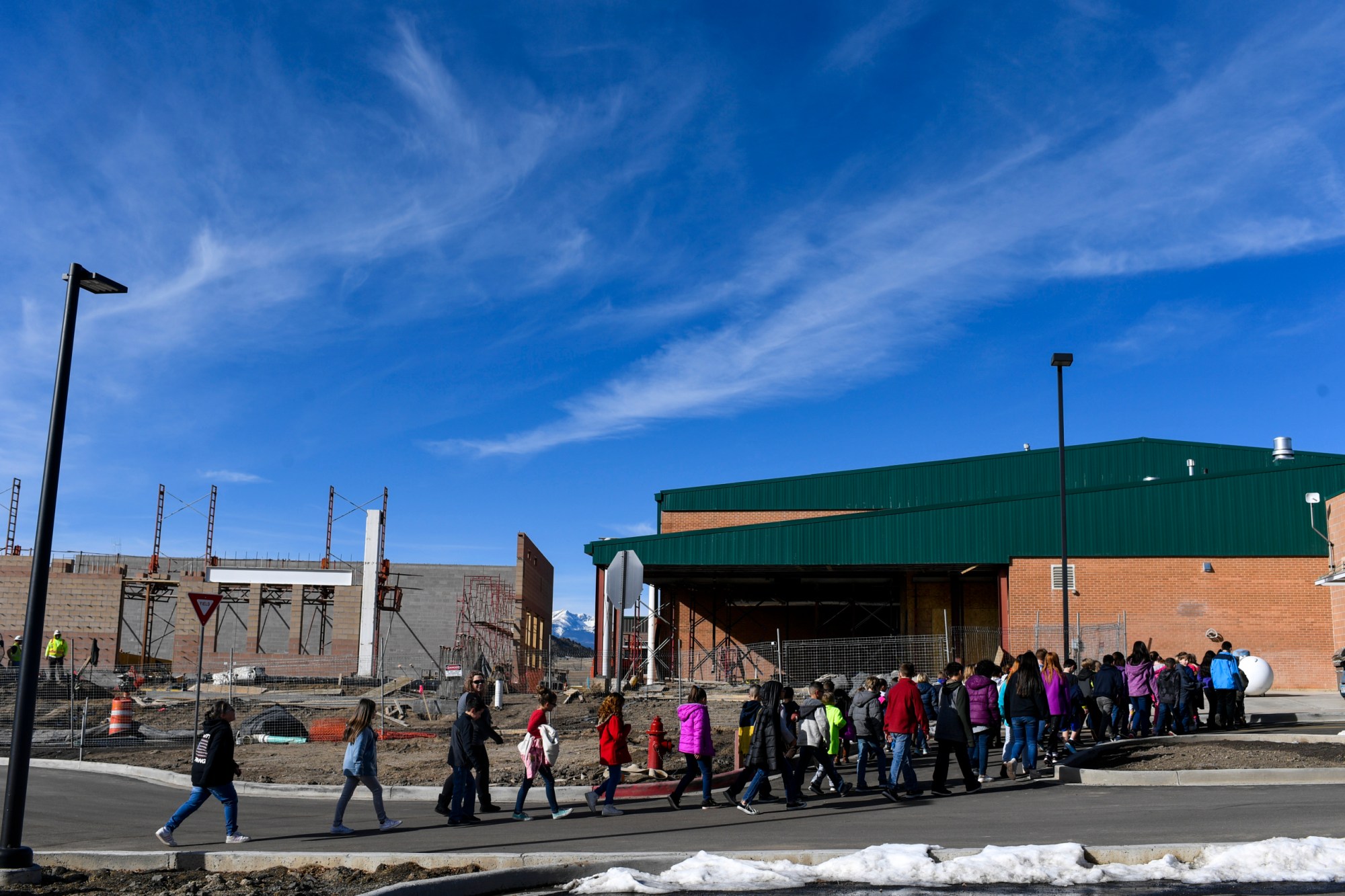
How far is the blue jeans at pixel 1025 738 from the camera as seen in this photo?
14.0 metres

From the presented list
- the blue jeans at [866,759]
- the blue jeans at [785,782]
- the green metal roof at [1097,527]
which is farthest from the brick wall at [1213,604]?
the blue jeans at [785,782]

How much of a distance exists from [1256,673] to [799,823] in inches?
732

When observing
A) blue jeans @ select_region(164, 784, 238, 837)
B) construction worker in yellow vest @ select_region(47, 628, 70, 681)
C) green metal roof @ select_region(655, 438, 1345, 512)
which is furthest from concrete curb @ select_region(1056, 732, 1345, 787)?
green metal roof @ select_region(655, 438, 1345, 512)

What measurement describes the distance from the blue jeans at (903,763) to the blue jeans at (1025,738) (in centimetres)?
174

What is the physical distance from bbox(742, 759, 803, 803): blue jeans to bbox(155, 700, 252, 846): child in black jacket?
5040 mm

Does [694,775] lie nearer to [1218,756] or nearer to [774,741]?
[774,741]

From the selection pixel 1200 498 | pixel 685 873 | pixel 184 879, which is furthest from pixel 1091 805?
pixel 1200 498

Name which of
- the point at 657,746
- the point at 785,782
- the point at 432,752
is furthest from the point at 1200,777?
the point at 432,752

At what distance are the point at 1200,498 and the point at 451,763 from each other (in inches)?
1141

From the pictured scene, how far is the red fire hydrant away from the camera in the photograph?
14867mm

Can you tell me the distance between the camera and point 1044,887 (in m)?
7.93

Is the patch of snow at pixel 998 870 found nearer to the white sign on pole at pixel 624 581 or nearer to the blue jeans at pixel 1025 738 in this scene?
the blue jeans at pixel 1025 738

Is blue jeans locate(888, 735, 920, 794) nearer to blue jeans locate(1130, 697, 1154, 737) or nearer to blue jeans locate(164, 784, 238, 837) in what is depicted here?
blue jeans locate(1130, 697, 1154, 737)

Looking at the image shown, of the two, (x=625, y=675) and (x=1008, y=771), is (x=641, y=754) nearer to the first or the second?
(x=1008, y=771)
